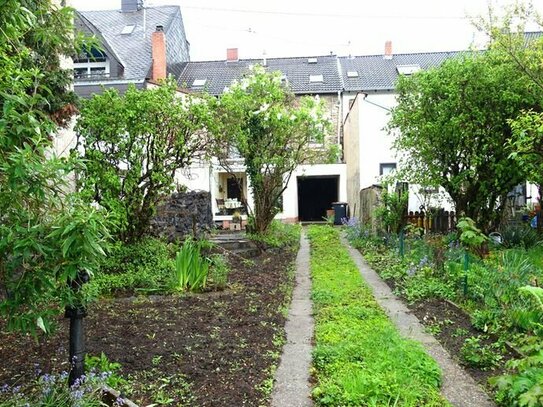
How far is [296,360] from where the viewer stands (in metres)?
4.33

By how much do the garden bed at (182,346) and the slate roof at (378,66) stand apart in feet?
77.8

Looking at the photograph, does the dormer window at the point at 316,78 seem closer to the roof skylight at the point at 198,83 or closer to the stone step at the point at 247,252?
the roof skylight at the point at 198,83

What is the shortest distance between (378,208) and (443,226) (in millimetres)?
2969

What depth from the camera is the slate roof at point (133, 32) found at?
79.5 ft

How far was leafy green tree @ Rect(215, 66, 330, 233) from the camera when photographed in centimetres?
1241

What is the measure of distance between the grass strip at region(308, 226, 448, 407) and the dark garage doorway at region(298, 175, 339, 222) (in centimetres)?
2003

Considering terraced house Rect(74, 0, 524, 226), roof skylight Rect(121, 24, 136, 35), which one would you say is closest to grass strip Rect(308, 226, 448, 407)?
terraced house Rect(74, 0, 524, 226)

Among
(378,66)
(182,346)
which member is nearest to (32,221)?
(182,346)

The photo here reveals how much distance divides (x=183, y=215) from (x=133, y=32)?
18418mm

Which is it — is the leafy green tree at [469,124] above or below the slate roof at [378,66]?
below

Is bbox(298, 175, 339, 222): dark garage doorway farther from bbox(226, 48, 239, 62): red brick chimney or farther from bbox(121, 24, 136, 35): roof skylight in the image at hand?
bbox(121, 24, 136, 35): roof skylight

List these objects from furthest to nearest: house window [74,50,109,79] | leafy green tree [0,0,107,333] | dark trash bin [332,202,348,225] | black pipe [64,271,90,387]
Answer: dark trash bin [332,202,348,225], house window [74,50,109,79], black pipe [64,271,90,387], leafy green tree [0,0,107,333]

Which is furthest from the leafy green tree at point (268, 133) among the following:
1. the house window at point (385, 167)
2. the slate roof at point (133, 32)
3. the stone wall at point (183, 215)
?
the slate roof at point (133, 32)

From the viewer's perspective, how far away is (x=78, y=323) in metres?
3.22
